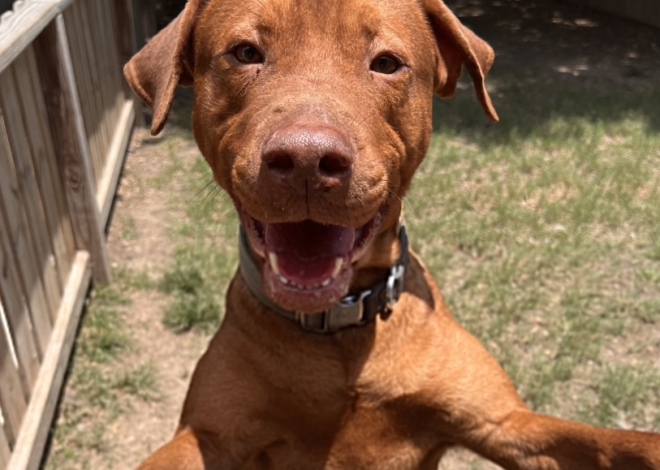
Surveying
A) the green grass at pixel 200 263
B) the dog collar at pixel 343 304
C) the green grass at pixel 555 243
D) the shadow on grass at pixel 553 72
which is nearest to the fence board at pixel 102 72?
the green grass at pixel 200 263

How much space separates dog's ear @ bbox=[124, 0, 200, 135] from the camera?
101 inches

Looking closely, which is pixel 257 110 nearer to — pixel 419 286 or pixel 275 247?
pixel 275 247

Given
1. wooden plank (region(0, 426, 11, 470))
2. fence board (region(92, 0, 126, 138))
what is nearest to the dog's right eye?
wooden plank (region(0, 426, 11, 470))

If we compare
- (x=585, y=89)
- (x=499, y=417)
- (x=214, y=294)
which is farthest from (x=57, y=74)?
(x=585, y=89)

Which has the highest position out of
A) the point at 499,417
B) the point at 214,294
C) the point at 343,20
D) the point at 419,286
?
the point at 343,20

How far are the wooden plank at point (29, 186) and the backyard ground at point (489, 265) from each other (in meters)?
0.50

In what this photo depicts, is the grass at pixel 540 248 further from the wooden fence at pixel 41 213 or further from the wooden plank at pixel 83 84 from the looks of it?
the wooden plank at pixel 83 84

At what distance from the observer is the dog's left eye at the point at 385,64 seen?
93.8 inches

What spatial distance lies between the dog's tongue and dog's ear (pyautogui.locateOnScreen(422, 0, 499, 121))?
0.87m

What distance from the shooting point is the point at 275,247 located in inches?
89.4

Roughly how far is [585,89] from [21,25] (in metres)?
7.69

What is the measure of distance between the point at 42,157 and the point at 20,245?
737 mm

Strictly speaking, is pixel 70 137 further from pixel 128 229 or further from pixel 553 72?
pixel 553 72

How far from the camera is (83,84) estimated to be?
5.42 metres
